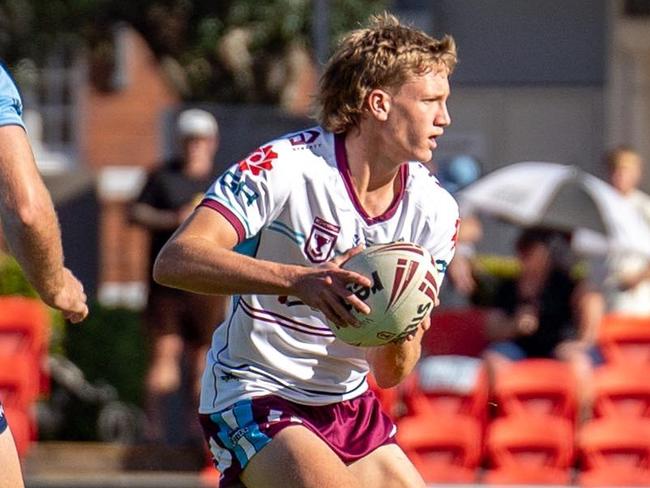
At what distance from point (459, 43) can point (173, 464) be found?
804 centimetres

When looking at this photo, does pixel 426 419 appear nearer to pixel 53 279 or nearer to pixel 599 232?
pixel 599 232

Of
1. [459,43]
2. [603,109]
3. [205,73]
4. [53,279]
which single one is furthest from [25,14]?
[53,279]

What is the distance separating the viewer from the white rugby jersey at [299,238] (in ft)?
16.8

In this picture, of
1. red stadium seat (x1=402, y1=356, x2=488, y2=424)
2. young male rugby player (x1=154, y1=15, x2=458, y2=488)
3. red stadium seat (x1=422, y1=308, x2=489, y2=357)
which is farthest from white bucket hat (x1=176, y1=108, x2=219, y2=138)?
young male rugby player (x1=154, y1=15, x2=458, y2=488)

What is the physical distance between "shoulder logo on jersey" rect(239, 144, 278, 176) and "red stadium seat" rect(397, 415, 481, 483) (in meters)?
4.62

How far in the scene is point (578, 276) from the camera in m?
10.2

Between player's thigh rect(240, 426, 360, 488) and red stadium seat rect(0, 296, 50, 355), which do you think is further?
red stadium seat rect(0, 296, 50, 355)

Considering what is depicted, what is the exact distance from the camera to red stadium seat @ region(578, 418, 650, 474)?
957cm

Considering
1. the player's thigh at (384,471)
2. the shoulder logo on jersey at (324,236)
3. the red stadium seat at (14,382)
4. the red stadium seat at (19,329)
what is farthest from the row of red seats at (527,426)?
the shoulder logo on jersey at (324,236)

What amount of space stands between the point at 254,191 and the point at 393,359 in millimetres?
662

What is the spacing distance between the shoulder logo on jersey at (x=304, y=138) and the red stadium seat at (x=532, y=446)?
4.56 metres

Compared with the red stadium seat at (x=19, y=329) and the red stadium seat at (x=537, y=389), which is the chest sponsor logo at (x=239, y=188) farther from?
the red stadium seat at (x=19, y=329)

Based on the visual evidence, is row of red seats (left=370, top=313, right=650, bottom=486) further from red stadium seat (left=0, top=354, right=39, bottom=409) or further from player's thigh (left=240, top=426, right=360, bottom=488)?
player's thigh (left=240, top=426, right=360, bottom=488)

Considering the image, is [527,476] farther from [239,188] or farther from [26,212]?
[26,212]
